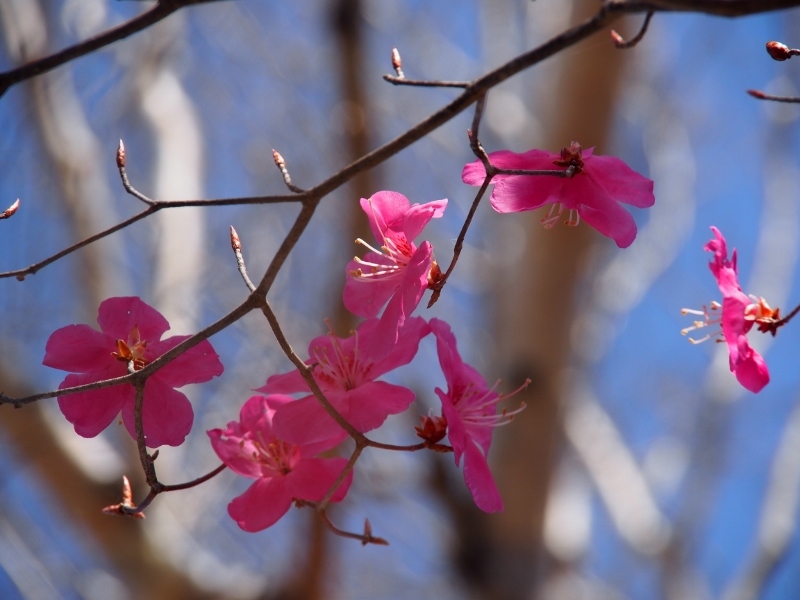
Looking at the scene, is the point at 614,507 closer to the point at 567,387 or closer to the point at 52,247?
the point at 567,387

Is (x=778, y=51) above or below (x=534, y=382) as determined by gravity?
above

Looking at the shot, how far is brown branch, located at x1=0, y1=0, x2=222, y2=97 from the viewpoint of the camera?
1.69ft

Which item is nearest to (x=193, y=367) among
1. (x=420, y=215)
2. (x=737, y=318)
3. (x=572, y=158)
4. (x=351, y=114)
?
(x=420, y=215)

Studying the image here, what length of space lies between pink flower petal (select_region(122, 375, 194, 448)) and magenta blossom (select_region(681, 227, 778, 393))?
51cm

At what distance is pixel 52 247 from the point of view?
7.98 feet

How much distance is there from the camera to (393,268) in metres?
0.80

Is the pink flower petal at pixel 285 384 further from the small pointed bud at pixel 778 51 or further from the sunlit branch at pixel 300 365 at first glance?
the small pointed bud at pixel 778 51

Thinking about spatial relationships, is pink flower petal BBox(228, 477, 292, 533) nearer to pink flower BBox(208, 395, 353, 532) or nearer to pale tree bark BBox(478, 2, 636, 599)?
pink flower BBox(208, 395, 353, 532)

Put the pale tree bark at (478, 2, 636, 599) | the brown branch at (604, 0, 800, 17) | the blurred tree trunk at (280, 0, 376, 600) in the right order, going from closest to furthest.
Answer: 1. the brown branch at (604, 0, 800, 17)
2. the blurred tree trunk at (280, 0, 376, 600)
3. the pale tree bark at (478, 2, 636, 599)

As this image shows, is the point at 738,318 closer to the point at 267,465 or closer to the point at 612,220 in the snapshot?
the point at 612,220

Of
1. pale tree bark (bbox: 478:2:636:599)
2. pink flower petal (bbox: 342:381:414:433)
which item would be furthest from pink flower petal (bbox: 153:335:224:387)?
pale tree bark (bbox: 478:2:636:599)

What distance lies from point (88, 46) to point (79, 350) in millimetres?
356

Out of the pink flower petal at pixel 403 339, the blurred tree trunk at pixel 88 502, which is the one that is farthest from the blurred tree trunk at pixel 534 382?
the pink flower petal at pixel 403 339

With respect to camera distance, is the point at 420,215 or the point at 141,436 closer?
the point at 141,436
